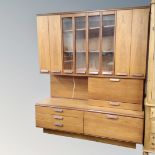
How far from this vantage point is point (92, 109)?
2.39 metres

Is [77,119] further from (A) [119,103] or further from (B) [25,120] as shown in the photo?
(B) [25,120]

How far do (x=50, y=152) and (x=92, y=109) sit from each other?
115 centimetres

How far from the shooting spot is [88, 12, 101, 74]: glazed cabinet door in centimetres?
235

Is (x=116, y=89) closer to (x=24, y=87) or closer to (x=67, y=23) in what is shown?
(x=67, y=23)

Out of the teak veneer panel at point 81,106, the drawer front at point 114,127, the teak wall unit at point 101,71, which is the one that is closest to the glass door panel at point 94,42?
the teak wall unit at point 101,71

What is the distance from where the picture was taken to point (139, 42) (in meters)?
2.18

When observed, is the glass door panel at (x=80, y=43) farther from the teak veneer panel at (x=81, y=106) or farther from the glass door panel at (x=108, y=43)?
the teak veneer panel at (x=81, y=106)

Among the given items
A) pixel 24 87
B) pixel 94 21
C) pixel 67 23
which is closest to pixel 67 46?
pixel 67 23

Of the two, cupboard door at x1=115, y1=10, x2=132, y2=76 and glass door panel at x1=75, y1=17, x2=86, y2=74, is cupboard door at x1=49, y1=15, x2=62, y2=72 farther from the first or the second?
cupboard door at x1=115, y1=10, x2=132, y2=76

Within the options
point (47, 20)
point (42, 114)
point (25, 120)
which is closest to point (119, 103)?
point (42, 114)

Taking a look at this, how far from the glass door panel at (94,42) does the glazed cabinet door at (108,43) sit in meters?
0.06

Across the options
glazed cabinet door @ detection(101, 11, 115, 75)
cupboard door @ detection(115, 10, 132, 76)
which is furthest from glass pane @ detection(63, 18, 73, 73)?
cupboard door @ detection(115, 10, 132, 76)

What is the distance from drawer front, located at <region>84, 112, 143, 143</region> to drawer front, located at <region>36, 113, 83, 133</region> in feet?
0.30

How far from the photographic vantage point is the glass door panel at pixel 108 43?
230 cm
